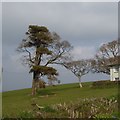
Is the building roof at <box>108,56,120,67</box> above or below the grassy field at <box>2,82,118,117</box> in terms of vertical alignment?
above

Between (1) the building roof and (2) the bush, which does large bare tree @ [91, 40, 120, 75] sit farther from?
(2) the bush

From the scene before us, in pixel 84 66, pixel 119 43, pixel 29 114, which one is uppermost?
pixel 119 43

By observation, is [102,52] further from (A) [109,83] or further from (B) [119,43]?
(A) [109,83]

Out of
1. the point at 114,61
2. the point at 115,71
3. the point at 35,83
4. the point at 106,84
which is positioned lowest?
the point at 106,84

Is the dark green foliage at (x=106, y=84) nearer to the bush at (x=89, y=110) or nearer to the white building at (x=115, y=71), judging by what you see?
the white building at (x=115, y=71)

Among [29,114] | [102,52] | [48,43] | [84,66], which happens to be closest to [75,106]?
[29,114]

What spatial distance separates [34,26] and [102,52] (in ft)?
79.4

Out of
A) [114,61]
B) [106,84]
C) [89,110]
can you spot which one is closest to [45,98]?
[106,84]

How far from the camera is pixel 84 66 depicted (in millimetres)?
62312

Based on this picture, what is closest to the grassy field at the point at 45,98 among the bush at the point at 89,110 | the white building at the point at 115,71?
the bush at the point at 89,110

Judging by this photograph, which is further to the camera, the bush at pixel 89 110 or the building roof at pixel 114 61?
the building roof at pixel 114 61

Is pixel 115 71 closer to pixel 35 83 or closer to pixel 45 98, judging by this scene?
pixel 35 83

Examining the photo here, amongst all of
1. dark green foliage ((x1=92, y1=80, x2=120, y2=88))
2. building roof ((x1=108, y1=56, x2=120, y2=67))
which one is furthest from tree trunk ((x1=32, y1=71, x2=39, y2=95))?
building roof ((x1=108, y1=56, x2=120, y2=67))

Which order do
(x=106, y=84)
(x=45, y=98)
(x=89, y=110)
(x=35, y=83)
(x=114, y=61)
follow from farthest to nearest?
1. (x=114, y=61)
2. (x=35, y=83)
3. (x=106, y=84)
4. (x=45, y=98)
5. (x=89, y=110)
